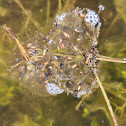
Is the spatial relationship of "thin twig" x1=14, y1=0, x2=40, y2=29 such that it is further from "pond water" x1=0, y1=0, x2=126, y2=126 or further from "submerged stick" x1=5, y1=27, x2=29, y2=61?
"submerged stick" x1=5, y1=27, x2=29, y2=61

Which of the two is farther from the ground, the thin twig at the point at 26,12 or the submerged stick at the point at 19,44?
the thin twig at the point at 26,12

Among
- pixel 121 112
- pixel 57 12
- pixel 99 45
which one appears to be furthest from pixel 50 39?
pixel 121 112

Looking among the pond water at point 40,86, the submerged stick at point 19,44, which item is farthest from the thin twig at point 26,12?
the submerged stick at point 19,44

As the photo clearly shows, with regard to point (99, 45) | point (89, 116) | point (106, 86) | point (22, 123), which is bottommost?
point (22, 123)

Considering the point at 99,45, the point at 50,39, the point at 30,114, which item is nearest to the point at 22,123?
the point at 30,114

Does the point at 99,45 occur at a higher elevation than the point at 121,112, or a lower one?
higher

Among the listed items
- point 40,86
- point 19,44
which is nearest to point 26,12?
point 19,44

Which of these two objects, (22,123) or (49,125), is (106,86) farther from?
(22,123)

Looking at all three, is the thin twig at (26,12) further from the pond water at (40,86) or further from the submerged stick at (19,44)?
the submerged stick at (19,44)
